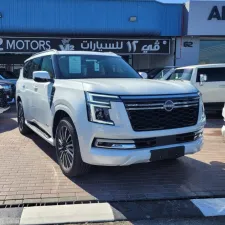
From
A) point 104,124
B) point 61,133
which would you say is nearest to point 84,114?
point 104,124

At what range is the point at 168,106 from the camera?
4.27 metres

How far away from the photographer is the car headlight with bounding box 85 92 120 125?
13.2 ft

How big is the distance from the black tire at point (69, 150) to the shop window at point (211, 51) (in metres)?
13.7

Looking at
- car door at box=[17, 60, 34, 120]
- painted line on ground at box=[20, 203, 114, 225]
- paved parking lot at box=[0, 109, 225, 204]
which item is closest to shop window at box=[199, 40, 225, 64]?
paved parking lot at box=[0, 109, 225, 204]

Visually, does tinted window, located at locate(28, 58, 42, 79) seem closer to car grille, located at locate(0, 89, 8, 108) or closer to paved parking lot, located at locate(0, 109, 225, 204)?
paved parking lot, located at locate(0, 109, 225, 204)

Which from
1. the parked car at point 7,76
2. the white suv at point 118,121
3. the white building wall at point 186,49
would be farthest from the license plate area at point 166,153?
the white building wall at point 186,49

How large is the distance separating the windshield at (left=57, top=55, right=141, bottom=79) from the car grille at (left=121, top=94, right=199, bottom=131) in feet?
5.07

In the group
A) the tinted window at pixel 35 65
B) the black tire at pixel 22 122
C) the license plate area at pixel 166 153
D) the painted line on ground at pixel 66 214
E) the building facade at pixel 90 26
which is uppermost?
the building facade at pixel 90 26

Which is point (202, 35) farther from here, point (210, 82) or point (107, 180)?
point (107, 180)

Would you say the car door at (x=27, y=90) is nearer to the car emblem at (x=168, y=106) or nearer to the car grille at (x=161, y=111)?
the car grille at (x=161, y=111)

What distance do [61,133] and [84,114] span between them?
87 centimetres

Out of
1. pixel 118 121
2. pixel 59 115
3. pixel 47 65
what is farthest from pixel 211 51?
pixel 118 121

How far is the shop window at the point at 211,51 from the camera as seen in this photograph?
16953 millimetres

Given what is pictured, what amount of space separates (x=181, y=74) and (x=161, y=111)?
710cm
